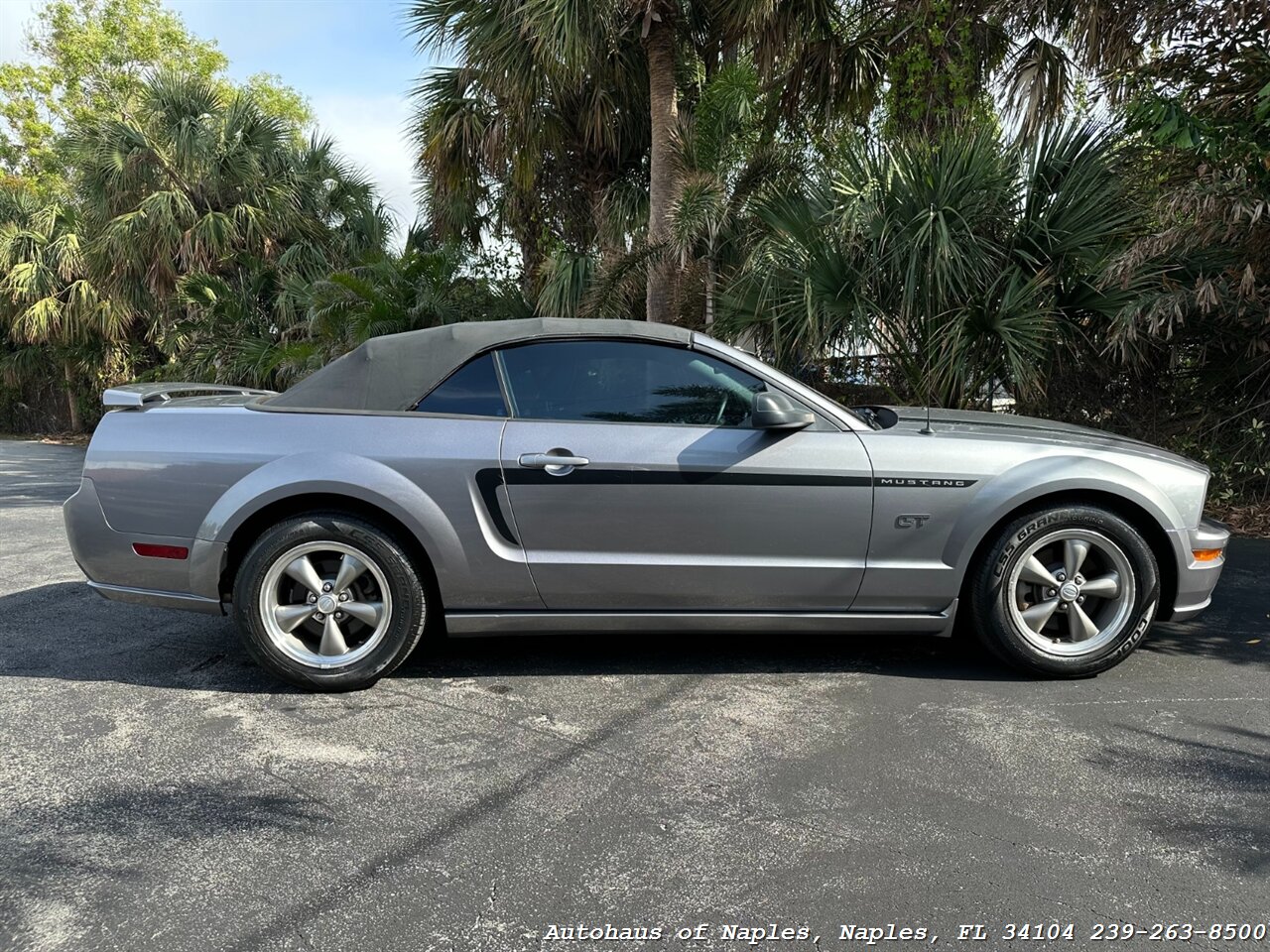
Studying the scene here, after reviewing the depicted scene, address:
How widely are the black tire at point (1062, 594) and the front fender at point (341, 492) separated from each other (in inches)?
86.1

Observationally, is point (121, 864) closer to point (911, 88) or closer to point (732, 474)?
point (732, 474)

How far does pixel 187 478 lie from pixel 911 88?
28.6 feet

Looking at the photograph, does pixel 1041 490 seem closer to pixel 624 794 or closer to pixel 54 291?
pixel 624 794

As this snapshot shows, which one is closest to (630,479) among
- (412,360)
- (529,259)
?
(412,360)

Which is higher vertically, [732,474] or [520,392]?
[520,392]

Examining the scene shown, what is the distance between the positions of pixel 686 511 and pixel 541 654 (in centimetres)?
114

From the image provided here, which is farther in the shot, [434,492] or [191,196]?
[191,196]

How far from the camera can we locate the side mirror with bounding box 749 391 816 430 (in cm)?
378

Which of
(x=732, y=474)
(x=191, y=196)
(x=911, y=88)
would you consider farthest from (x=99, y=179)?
(x=732, y=474)

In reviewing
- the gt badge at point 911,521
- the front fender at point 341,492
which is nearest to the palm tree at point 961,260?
the gt badge at point 911,521

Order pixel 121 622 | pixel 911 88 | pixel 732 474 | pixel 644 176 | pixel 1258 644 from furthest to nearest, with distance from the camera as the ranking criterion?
pixel 644 176 < pixel 911 88 < pixel 121 622 < pixel 1258 644 < pixel 732 474

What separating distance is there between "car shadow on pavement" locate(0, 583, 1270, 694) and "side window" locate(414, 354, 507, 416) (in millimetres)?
1170

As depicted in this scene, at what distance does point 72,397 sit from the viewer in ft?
75.4

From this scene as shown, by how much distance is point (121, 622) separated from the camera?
16.7ft
